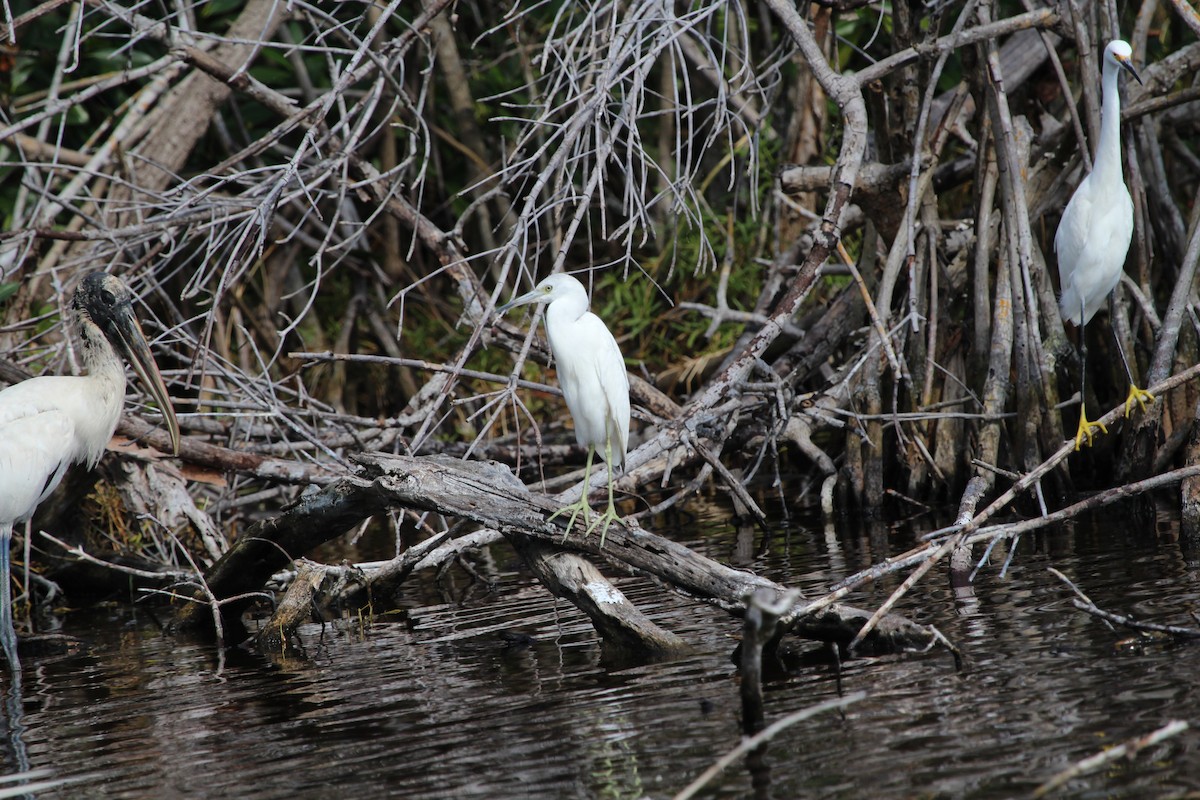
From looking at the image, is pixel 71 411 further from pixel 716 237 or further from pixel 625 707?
pixel 716 237

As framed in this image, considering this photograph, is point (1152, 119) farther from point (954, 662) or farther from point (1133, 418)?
point (954, 662)

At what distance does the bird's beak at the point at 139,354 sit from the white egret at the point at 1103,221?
462 centimetres

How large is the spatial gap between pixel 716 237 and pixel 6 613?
6965 millimetres

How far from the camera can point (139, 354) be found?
6.59m

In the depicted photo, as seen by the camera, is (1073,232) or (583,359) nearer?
(583,359)

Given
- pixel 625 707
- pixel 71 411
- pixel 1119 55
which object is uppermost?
pixel 1119 55

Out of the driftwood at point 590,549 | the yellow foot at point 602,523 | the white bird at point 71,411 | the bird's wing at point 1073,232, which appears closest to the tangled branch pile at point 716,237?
the bird's wing at point 1073,232

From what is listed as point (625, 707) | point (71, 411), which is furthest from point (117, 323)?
point (625, 707)

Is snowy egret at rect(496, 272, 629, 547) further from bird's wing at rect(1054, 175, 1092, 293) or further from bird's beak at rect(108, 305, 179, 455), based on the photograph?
bird's wing at rect(1054, 175, 1092, 293)

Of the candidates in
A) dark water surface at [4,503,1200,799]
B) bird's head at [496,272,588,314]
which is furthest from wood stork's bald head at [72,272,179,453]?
bird's head at [496,272,588,314]

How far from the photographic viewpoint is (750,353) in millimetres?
5863

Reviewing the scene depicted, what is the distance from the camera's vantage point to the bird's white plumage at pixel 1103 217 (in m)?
6.36

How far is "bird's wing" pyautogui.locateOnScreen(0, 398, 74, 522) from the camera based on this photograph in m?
6.13

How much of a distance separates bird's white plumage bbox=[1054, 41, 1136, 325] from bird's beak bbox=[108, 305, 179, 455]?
4796mm
